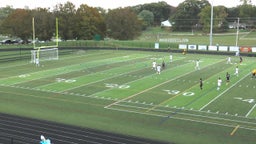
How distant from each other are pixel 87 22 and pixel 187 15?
5384cm

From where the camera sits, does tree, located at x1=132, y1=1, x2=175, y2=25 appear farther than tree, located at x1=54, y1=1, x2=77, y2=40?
Yes

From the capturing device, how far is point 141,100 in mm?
27984

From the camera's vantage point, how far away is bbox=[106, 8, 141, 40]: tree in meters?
87.8

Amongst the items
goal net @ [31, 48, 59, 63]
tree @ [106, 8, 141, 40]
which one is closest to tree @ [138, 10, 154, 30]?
tree @ [106, 8, 141, 40]

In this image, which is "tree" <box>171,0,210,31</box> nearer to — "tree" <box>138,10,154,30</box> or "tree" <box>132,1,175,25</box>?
"tree" <box>138,10,154,30</box>

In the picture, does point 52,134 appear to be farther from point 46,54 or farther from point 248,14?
point 248,14

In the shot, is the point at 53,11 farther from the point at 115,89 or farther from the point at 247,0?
the point at 247,0

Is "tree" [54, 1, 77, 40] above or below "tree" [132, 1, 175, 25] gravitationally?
below

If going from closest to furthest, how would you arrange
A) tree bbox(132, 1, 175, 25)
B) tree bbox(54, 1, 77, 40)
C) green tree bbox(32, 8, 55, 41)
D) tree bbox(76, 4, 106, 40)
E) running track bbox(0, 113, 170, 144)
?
1. running track bbox(0, 113, 170, 144)
2. green tree bbox(32, 8, 55, 41)
3. tree bbox(54, 1, 77, 40)
4. tree bbox(76, 4, 106, 40)
5. tree bbox(132, 1, 175, 25)

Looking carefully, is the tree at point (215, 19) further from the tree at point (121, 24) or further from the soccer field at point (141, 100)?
the soccer field at point (141, 100)

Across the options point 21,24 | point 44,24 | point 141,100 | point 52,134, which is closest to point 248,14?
point 44,24

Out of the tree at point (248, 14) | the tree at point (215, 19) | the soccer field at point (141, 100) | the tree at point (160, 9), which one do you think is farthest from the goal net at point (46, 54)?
the tree at point (160, 9)

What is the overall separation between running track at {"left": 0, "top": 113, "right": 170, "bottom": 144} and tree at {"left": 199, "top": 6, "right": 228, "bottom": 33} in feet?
301

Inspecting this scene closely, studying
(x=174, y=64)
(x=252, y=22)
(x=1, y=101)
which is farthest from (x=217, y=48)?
(x=252, y=22)
